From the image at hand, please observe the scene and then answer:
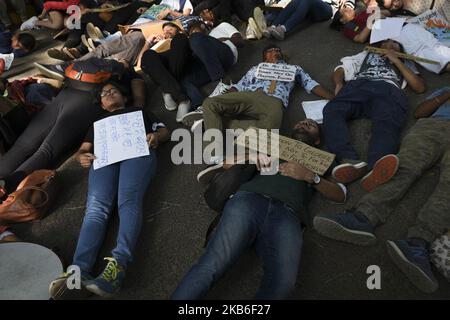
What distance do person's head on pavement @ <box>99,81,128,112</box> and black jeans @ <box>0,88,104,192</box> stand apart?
20 centimetres

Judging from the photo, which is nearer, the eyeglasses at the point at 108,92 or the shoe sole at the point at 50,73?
the eyeglasses at the point at 108,92

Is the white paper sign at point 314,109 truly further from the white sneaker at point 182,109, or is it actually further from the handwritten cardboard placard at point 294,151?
the white sneaker at point 182,109

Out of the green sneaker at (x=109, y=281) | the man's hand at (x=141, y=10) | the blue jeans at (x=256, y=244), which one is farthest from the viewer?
the man's hand at (x=141, y=10)

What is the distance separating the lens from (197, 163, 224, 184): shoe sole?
7.17ft

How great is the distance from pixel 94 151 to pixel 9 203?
0.63 m

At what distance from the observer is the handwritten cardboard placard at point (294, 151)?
2.07 meters

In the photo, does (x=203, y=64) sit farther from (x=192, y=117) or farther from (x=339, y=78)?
(x=339, y=78)

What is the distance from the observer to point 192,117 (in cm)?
284

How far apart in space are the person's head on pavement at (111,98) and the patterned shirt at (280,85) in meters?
1.05

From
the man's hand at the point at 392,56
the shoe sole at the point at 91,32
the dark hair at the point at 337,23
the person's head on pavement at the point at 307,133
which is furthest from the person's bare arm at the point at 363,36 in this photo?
the shoe sole at the point at 91,32

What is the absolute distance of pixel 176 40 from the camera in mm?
3305

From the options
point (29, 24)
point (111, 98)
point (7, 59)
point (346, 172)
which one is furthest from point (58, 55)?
point (346, 172)

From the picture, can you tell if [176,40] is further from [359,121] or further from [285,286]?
[285,286]

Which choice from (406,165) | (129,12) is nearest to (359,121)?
(406,165)
